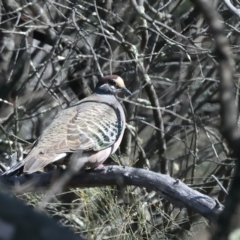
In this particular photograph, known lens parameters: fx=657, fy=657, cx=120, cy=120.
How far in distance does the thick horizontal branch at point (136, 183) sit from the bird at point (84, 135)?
0.08 m

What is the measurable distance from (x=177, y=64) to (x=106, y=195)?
2.44 meters

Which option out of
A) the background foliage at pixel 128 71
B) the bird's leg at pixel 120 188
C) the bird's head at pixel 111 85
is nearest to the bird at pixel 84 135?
the bird's head at pixel 111 85

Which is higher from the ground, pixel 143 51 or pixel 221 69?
pixel 221 69

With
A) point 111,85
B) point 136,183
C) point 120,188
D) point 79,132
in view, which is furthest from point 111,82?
point 136,183

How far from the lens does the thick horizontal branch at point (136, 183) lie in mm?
3092

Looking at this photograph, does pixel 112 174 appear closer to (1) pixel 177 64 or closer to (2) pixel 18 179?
(2) pixel 18 179

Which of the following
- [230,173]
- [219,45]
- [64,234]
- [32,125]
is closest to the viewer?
[64,234]

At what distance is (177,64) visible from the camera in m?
6.45

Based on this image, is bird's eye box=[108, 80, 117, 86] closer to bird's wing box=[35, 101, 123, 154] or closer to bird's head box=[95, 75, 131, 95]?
bird's head box=[95, 75, 131, 95]

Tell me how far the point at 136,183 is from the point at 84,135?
1.12 metres

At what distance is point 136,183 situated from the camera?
3.57m

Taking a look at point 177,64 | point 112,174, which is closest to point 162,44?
point 177,64

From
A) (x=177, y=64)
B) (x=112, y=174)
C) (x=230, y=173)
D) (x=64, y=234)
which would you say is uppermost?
(x=64, y=234)

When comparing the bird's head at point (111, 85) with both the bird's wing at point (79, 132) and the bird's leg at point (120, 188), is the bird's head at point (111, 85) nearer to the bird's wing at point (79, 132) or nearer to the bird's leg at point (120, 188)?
the bird's wing at point (79, 132)
